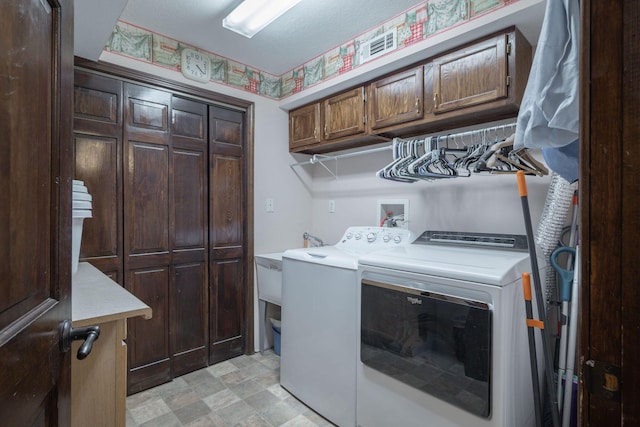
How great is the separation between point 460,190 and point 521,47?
0.87 metres

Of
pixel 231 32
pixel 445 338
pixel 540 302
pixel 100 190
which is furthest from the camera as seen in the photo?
pixel 231 32

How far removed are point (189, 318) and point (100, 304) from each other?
4.54 feet

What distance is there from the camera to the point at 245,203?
2.74 m

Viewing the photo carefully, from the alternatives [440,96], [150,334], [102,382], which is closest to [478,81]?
[440,96]

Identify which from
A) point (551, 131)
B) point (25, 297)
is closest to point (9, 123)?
point (25, 297)

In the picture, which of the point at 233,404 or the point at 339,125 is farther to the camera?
the point at 339,125

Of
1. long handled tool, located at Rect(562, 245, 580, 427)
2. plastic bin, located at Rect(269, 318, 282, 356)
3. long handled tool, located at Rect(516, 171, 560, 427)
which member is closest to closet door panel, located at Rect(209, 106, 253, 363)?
plastic bin, located at Rect(269, 318, 282, 356)

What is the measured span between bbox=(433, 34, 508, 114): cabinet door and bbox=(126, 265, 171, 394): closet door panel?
87.4 inches

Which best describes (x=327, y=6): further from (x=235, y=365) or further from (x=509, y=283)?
(x=235, y=365)

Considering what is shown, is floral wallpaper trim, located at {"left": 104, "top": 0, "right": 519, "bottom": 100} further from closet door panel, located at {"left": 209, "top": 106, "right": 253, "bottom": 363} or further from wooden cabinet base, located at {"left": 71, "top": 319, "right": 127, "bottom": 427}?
wooden cabinet base, located at {"left": 71, "top": 319, "right": 127, "bottom": 427}

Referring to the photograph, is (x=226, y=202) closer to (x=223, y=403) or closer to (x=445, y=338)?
(x=223, y=403)

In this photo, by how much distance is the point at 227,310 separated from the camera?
2648 millimetres

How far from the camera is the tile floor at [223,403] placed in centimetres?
188

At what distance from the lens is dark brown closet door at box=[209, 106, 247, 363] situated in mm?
2562
